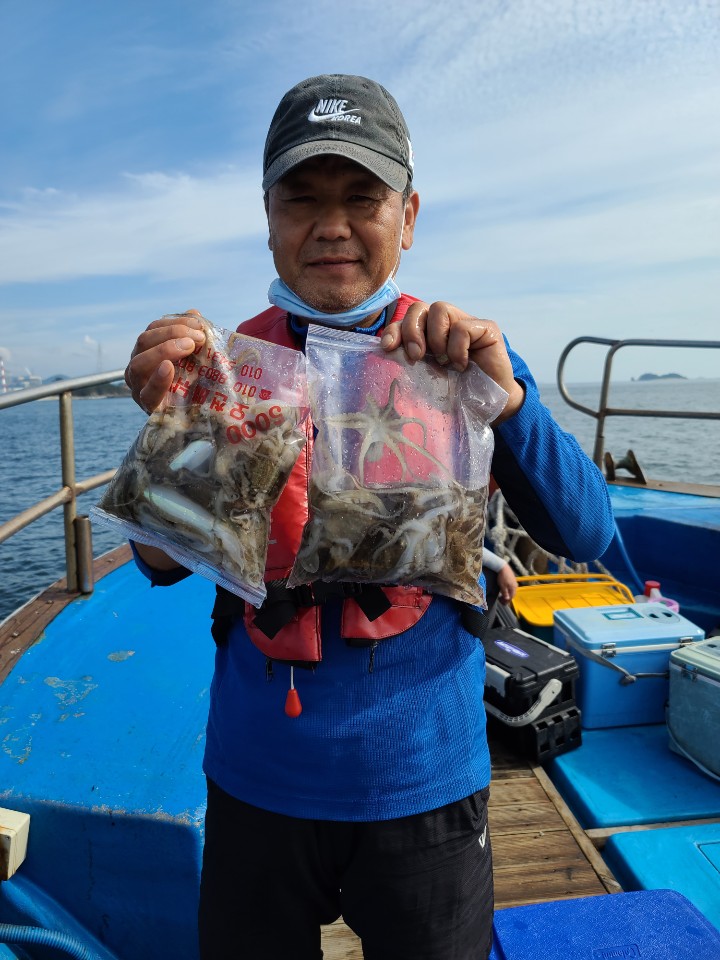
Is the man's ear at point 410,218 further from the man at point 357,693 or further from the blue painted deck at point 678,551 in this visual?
the blue painted deck at point 678,551

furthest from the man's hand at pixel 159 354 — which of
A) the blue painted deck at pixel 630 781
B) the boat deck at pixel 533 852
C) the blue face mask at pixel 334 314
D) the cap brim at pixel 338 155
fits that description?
the blue painted deck at pixel 630 781

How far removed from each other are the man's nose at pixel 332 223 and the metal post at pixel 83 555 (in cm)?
236

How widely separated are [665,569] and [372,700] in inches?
184

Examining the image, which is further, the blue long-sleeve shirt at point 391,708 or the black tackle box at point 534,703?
the black tackle box at point 534,703

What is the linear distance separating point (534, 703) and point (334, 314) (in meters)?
2.30

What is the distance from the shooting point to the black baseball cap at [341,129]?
1163 millimetres

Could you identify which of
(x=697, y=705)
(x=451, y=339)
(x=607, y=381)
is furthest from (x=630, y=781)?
(x=607, y=381)

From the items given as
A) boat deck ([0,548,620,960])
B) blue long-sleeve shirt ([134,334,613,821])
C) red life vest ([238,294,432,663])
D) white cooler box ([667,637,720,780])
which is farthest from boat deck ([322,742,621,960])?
red life vest ([238,294,432,663])

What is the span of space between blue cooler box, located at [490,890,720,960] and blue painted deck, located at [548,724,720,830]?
2.38 feet

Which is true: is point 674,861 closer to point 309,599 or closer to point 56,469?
point 309,599

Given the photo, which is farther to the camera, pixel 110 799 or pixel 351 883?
pixel 110 799

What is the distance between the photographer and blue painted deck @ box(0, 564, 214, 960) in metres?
1.69

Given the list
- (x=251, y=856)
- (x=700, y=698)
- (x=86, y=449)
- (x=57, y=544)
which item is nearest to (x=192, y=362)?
(x=251, y=856)

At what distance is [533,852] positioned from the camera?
2.41 metres
